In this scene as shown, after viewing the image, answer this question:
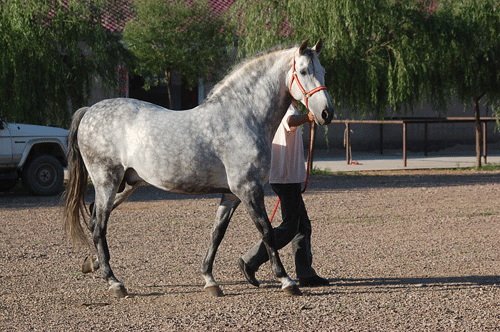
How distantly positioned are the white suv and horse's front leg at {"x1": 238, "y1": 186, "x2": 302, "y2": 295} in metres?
8.55

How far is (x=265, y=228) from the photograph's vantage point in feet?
18.6

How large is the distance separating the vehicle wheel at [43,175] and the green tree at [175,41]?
31.1ft

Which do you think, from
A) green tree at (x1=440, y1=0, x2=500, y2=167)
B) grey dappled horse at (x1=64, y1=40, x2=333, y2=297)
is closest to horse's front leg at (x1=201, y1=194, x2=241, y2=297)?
grey dappled horse at (x1=64, y1=40, x2=333, y2=297)

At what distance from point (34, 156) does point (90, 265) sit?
7.70 metres

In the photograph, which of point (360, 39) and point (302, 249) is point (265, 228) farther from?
point (360, 39)

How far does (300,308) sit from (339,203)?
22.5ft

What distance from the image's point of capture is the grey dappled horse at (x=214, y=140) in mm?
5609

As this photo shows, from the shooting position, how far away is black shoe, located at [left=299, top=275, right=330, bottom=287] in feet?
20.2

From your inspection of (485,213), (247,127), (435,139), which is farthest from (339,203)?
(435,139)

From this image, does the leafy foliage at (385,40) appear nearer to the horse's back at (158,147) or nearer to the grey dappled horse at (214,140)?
the grey dappled horse at (214,140)

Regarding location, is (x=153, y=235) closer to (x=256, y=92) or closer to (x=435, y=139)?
(x=256, y=92)

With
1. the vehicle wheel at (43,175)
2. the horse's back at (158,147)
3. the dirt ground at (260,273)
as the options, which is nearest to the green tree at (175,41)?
the vehicle wheel at (43,175)

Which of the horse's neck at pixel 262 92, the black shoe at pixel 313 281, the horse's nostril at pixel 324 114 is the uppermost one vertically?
the horse's neck at pixel 262 92

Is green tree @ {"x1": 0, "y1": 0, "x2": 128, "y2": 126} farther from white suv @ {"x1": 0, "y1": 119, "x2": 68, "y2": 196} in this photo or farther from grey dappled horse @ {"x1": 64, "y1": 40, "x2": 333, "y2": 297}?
grey dappled horse @ {"x1": 64, "y1": 40, "x2": 333, "y2": 297}
